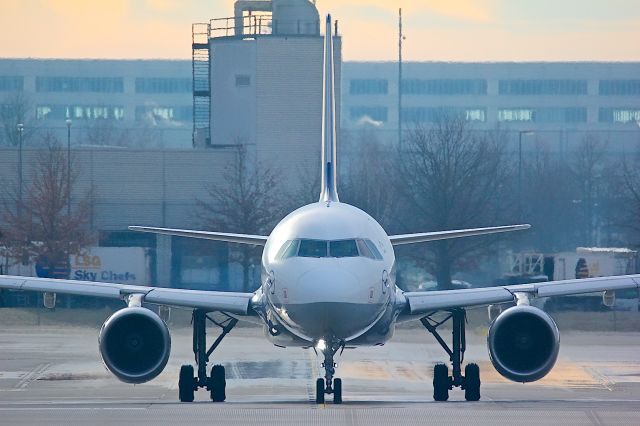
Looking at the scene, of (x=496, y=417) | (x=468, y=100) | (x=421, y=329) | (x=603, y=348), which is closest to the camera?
(x=496, y=417)

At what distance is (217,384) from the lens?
3155cm

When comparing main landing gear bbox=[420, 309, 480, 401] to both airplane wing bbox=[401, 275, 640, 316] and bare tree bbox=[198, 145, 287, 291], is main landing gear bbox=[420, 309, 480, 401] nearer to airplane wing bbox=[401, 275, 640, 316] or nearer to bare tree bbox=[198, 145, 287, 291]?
airplane wing bbox=[401, 275, 640, 316]

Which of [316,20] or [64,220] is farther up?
[316,20]

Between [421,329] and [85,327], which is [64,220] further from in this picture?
[421,329]

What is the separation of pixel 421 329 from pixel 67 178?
83.3ft

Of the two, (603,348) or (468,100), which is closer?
(603,348)

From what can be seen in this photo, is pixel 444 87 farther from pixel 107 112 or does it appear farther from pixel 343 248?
pixel 343 248

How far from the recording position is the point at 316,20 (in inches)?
3091

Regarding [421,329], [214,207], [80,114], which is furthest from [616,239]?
[80,114]

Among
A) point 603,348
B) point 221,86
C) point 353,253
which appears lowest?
point 603,348

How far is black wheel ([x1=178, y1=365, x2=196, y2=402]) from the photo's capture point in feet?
103

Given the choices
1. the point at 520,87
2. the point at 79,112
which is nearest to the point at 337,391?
the point at 520,87

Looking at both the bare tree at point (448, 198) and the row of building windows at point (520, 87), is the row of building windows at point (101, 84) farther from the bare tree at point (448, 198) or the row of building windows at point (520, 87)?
the bare tree at point (448, 198)

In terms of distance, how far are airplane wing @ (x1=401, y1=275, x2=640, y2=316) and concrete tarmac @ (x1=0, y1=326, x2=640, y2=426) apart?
191 centimetres
